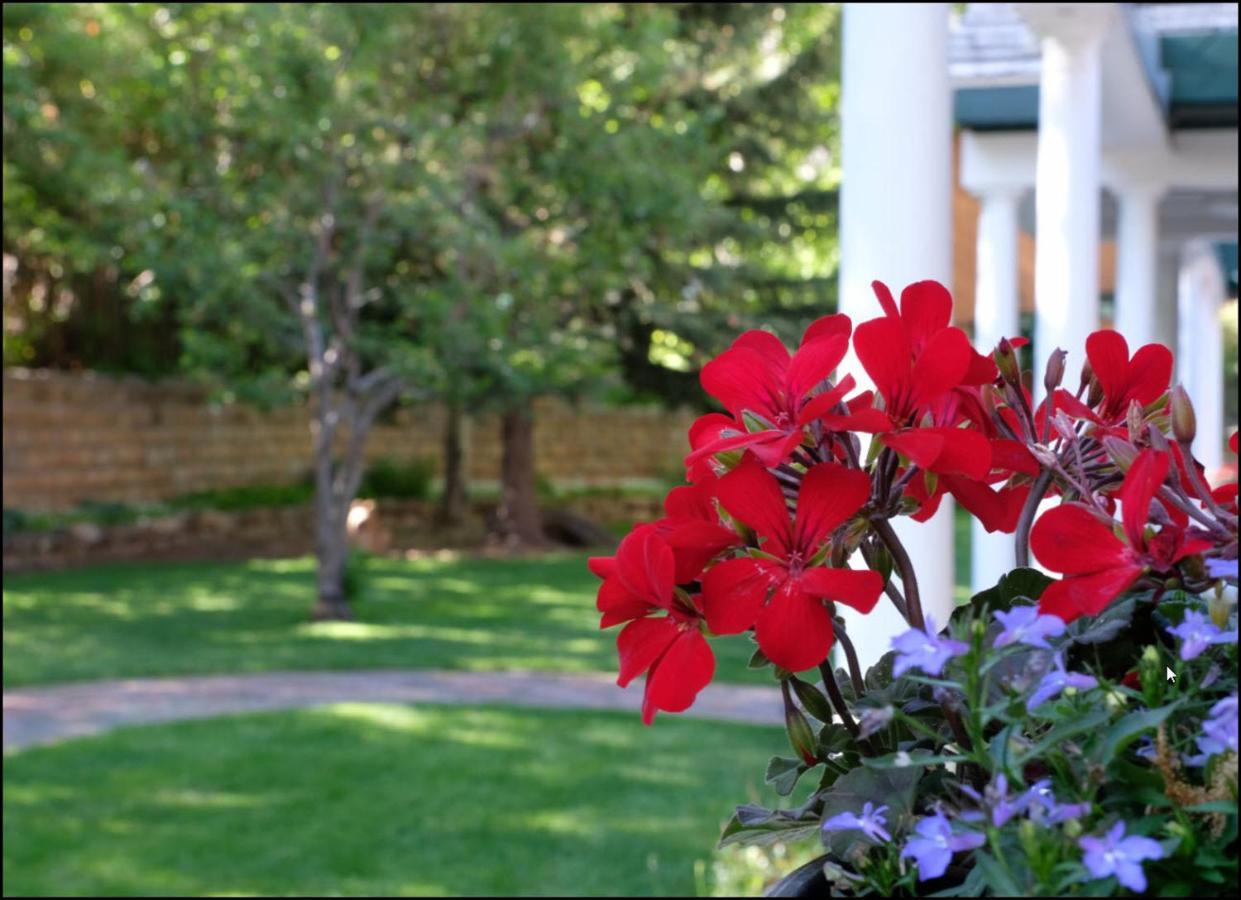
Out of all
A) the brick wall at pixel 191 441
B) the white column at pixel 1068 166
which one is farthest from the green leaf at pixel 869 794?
the brick wall at pixel 191 441

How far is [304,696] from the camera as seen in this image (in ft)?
26.4

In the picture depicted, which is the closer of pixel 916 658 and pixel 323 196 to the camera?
pixel 916 658

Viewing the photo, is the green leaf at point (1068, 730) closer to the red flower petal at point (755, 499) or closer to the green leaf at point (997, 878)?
the green leaf at point (997, 878)

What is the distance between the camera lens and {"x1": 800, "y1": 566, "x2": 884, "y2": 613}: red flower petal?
72cm

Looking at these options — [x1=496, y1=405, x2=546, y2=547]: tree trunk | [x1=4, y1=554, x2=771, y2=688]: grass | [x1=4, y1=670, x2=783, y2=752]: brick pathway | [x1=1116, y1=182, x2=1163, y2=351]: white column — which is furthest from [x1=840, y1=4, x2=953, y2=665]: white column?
[x1=496, y1=405, x2=546, y2=547]: tree trunk

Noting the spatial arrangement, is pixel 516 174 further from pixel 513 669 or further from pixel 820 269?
pixel 820 269

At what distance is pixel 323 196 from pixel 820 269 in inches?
512

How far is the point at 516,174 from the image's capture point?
1180 centimetres

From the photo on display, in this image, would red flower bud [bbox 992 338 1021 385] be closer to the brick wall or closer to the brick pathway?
the brick pathway

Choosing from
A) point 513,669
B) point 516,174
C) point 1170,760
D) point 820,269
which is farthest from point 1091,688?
point 820,269

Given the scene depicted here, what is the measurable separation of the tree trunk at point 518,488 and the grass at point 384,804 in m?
8.87

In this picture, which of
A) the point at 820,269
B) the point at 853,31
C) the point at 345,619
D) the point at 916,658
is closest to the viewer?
the point at 916,658

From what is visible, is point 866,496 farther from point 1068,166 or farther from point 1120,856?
point 1068,166

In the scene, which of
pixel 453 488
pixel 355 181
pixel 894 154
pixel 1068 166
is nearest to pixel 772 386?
pixel 894 154
